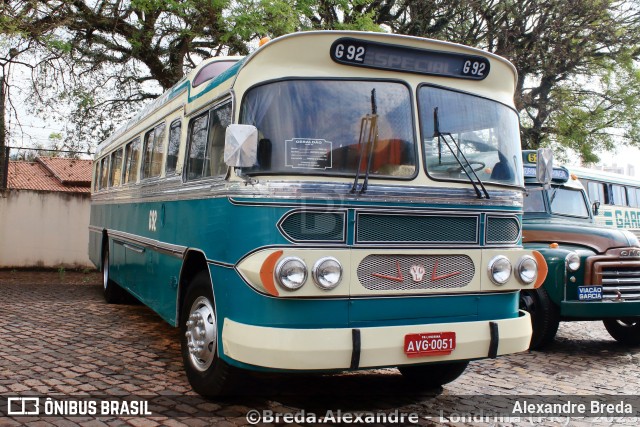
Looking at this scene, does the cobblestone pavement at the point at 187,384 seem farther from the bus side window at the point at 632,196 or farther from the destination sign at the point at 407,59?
the bus side window at the point at 632,196

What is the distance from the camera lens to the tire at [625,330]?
28.6ft

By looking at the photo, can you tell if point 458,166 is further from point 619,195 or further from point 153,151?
point 619,195

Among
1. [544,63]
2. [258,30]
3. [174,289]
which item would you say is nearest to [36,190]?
[258,30]

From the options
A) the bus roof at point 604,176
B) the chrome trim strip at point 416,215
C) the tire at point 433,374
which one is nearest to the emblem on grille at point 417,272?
the chrome trim strip at point 416,215

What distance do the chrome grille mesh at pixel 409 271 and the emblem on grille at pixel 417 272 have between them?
0.04ft

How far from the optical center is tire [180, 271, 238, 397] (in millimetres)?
4723

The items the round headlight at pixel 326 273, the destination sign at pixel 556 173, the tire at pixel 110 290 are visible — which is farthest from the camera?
the tire at pixel 110 290

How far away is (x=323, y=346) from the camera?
4.03 metres

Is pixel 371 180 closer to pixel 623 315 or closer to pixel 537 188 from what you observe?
pixel 623 315

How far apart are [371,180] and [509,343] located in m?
1.62

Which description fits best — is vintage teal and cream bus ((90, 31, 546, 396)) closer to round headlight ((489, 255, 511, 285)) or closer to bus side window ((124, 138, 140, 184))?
round headlight ((489, 255, 511, 285))

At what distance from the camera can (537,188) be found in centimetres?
932

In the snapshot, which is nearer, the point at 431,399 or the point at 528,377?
the point at 431,399

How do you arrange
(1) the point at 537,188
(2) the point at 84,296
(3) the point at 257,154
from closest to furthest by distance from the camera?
1. (3) the point at 257,154
2. (1) the point at 537,188
3. (2) the point at 84,296
